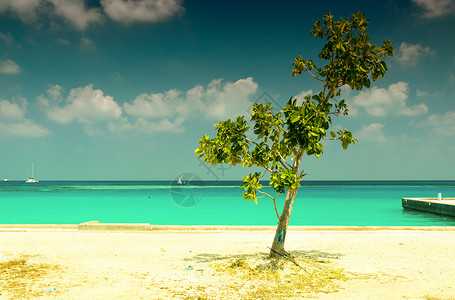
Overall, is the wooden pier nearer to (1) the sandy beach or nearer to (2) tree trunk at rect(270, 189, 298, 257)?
(1) the sandy beach

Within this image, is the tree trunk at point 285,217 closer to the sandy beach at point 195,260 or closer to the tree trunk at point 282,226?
the tree trunk at point 282,226

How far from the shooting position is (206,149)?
914cm

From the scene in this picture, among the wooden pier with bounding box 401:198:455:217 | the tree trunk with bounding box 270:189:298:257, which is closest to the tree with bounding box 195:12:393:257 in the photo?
the tree trunk with bounding box 270:189:298:257

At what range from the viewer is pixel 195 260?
1002 cm

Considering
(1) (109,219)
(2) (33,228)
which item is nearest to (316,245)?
(2) (33,228)

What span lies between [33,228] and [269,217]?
23.2m

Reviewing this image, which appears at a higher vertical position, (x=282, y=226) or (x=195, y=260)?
(x=282, y=226)

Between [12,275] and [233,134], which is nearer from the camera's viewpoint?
[12,275]

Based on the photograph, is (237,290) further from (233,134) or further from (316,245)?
(316,245)

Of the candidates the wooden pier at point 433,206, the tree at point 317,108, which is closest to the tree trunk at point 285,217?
the tree at point 317,108

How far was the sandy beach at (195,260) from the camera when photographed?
7449 millimetres

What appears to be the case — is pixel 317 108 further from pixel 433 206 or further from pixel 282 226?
pixel 433 206

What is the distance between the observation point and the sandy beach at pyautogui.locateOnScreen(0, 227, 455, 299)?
745cm

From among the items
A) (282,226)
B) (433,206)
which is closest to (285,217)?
(282,226)
